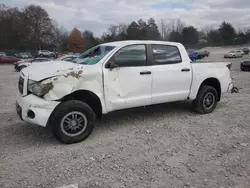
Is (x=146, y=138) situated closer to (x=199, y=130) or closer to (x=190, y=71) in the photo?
(x=199, y=130)

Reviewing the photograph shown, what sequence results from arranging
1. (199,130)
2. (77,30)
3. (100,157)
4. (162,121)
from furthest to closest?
1. (77,30)
2. (162,121)
3. (199,130)
4. (100,157)

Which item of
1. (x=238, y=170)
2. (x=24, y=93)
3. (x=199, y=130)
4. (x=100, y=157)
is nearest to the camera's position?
(x=238, y=170)

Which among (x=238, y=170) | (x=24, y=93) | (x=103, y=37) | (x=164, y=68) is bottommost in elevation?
(x=238, y=170)

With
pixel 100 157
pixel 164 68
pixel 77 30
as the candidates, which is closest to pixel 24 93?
pixel 100 157

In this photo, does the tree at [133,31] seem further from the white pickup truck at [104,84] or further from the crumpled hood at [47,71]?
the crumpled hood at [47,71]

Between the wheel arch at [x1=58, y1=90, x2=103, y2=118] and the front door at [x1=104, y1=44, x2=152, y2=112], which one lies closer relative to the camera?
the wheel arch at [x1=58, y1=90, x2=103, y2=118]

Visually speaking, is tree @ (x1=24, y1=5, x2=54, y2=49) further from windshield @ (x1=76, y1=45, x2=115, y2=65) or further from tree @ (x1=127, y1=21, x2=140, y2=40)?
windshield @ (x1=76, y1=45, x2=115, y2=65)

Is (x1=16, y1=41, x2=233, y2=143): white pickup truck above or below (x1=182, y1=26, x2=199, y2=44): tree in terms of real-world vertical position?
below

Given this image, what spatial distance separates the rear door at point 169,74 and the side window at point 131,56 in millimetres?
256

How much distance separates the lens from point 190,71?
536 cm

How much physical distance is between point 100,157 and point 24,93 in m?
1.71

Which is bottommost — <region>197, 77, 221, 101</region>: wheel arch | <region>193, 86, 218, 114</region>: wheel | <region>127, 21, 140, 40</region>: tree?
<region>193, 86, 218, 114</region>: wheel

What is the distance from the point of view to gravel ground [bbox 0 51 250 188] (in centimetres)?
305

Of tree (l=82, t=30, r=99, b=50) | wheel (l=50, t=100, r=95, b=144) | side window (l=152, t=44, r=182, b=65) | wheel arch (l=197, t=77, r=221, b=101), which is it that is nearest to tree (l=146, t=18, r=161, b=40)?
tree (l=82, t=30, r=99, b=50)
